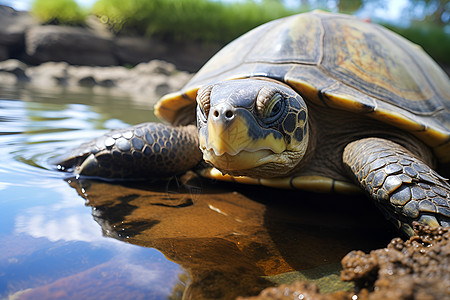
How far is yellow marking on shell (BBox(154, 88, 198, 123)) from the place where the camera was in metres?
2.52

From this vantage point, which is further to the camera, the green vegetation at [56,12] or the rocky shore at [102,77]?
the green vegetation at [56,12]

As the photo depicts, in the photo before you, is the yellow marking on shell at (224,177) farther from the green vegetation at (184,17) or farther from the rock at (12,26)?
the green vegetation at (184,17)

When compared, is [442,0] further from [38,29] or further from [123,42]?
[38,29]

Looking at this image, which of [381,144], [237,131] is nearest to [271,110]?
[237,131]

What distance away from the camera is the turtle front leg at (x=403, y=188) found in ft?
4.74

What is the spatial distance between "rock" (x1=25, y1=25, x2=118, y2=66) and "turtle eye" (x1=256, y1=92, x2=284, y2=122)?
12019 mm

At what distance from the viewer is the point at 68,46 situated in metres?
11.8

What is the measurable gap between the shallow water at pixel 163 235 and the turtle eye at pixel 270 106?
0.54 metres

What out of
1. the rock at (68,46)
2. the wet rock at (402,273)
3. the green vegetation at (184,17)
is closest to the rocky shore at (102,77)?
the rock at (68,46)

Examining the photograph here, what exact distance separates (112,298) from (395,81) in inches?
84.7

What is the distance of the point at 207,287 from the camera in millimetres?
1054

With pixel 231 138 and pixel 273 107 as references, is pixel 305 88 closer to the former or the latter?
pixel 273 107

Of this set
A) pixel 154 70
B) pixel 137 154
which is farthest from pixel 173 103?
pixel 154 70

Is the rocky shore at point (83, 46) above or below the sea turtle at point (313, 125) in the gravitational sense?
below
